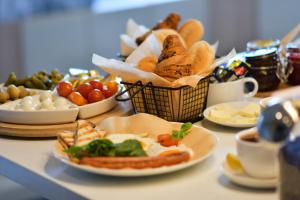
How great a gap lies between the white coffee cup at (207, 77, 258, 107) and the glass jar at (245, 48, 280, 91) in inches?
3.9

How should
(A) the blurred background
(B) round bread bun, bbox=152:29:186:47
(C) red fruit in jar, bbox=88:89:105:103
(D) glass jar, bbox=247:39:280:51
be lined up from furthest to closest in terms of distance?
(A) the blurred background → (D) glass jar, bbox=247:39:280:51 → (B) round bread bun, bbox=152:29:186:47 → (C) red fruit in jar, bbox=88:89:105:103

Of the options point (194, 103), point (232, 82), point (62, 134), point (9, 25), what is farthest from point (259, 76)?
point (9, 25)

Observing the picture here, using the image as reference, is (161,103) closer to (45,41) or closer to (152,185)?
(152,185)

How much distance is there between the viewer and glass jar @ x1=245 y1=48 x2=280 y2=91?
74.9 inches

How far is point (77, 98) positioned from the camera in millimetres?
1757

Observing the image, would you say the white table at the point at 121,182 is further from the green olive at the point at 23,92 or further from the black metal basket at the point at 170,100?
the green olive at the point at 23,92

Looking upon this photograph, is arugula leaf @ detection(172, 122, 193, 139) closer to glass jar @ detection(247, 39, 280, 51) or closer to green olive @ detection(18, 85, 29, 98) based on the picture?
green olive @ detection(18, 85, 29, 98)

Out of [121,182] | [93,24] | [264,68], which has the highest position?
[264,68]

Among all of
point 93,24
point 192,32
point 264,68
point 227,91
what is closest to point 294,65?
point 264,68

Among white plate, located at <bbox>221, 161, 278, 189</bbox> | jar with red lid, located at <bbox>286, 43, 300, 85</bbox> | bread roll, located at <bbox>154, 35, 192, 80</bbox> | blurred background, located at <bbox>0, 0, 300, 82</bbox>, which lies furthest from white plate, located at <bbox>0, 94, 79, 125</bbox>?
blurred background, located at <bbox>0, 0, 300, 82</bbox>

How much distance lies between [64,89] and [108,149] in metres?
0.46

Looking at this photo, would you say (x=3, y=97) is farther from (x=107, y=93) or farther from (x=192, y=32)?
(x=192, y=32)

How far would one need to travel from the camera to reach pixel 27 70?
14.3ft

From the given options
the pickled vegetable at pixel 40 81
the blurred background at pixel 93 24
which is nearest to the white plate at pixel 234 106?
the pickled vegetable at pixel 40 81
